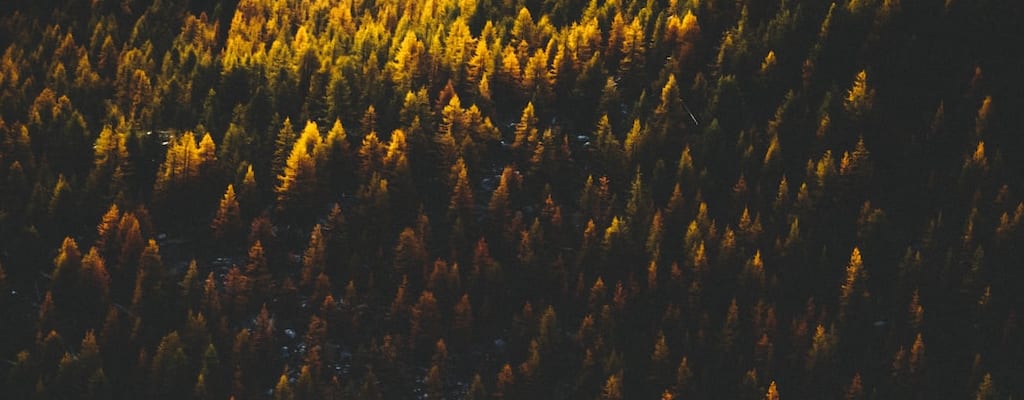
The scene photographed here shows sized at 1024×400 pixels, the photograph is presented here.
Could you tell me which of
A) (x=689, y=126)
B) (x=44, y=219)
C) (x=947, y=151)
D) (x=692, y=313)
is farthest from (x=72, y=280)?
(x=947, y=151)

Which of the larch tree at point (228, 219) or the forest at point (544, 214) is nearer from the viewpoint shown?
the forest at point (544, 214)

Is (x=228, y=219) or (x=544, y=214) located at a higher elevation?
(x=544, y=214)

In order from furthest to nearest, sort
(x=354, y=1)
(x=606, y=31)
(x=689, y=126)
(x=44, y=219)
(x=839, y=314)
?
1. (x=354, y=1)
2. (x=606, y=31)
3. (x=689, y=126)
4. (x=44, y=219)
5. (x=839, y=314)

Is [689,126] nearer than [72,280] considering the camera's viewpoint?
No

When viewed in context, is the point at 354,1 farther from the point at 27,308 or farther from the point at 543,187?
the point at 27,308

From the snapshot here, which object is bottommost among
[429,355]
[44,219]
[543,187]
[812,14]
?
[429,355]

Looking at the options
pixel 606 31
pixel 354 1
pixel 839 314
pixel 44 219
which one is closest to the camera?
pixel 839 314

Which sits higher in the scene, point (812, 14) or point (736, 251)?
point (812, 14)

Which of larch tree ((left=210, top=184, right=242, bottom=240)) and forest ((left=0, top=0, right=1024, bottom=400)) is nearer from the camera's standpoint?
forest ((left=0, top=0, right=1024, bottom=400))
